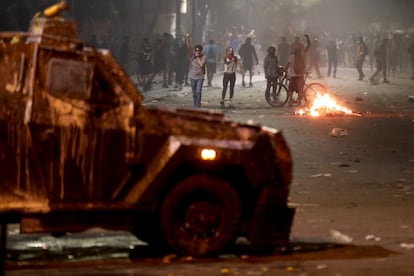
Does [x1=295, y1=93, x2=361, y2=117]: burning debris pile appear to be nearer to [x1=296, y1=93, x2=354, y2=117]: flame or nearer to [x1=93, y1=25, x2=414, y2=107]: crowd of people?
[x1=296, y1=93, x2=354, y2=117]: flame

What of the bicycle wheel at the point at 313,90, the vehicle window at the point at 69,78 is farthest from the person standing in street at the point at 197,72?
the vehicle window at the point at 69,78

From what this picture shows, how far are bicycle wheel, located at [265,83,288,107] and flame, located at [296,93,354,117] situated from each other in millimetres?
1447

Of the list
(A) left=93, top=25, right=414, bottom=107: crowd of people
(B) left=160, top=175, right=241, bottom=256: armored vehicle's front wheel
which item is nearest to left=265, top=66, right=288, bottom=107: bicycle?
(A) left=93, top=25, right=414, bottom=107: crowd of people

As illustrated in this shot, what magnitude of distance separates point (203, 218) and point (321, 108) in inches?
641

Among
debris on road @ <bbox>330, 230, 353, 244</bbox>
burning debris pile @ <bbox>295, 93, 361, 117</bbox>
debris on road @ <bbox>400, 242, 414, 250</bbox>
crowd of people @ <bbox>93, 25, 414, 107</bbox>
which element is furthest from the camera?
crowd of people @ <bbox>93, 25, 414, 107</bbox>

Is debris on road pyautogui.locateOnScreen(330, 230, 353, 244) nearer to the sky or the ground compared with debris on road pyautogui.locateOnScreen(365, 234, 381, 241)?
nearer to the ground

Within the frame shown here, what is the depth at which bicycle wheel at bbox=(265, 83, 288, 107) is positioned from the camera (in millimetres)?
26766

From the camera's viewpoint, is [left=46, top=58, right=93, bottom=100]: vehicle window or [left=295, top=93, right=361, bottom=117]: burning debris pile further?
[left=295, top=93, right=361, bottom=117]: burning debris pile

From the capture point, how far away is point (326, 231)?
394 inches

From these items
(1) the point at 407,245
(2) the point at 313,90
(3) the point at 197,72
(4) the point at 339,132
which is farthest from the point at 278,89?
(1) the point at 407,245

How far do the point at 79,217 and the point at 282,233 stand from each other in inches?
73.9

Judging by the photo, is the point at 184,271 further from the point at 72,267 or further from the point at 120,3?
the point at 120,3

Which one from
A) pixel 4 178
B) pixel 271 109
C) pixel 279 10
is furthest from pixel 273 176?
pixel 279 10

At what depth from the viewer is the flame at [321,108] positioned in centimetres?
2400
